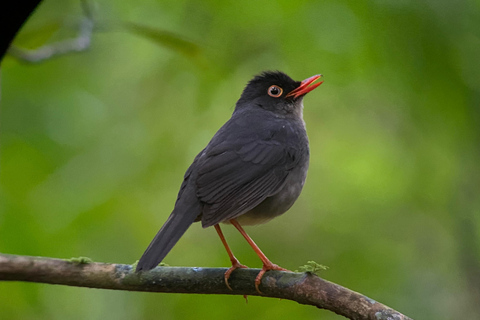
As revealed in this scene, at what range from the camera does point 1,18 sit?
0.86 meters

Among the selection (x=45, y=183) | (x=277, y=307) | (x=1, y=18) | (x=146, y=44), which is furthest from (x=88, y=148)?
(x=1, y=18)

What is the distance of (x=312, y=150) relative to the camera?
6891 mm

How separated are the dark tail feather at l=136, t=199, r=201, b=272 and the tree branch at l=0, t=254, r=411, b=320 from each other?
17cm

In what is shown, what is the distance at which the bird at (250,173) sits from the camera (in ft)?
12.6

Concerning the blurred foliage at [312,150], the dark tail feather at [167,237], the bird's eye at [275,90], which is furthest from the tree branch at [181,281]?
the bird's eye at [275,90]

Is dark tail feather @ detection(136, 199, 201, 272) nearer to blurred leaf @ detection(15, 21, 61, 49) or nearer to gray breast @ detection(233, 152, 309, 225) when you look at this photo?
gray breast @ detection(233, 152, 309, 225)

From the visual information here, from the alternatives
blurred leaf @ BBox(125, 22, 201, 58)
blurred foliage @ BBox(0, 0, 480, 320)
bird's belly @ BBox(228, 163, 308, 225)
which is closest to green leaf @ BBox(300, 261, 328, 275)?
bird's belly @ BBox(228, 163, 308, 225)

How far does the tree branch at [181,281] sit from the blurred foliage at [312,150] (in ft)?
3.86

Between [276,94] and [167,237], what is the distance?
2289 mm

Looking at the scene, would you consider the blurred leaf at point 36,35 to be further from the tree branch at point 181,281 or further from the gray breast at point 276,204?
the gray breast at point 276,204

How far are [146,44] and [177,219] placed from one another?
4.51m

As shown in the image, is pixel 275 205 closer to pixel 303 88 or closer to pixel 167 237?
pixel 167 237

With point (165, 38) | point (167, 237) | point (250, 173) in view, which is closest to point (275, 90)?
point (250, 173)

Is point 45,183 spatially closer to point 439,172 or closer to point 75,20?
point 75,20
